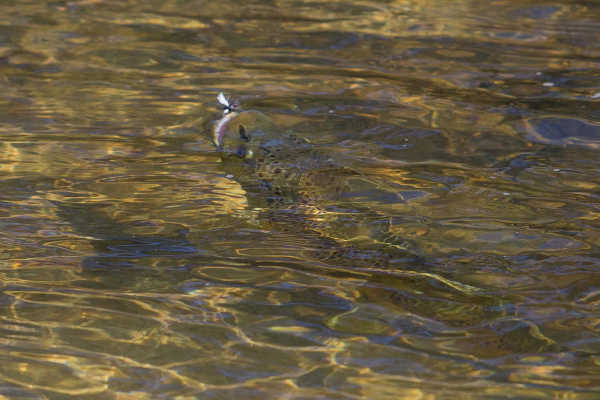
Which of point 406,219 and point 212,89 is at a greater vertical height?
point 212,89

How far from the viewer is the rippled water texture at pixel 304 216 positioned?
251 centimetres

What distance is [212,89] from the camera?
17.0 ft

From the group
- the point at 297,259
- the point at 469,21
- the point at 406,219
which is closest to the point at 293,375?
the point at 297,259

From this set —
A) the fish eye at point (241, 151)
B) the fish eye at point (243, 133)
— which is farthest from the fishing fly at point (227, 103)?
the fish eye at point (241, 151)

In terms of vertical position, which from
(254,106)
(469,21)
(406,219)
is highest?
(469,21)

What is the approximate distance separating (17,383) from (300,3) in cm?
556

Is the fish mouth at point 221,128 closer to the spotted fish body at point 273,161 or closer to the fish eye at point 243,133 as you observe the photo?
the spotted fish body at point 273,161

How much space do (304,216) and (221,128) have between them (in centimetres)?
121

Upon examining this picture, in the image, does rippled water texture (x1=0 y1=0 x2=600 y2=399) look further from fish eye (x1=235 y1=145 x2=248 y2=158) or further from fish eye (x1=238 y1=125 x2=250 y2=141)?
fish eye (x1=238 y1=125 x2=250 y2=141)

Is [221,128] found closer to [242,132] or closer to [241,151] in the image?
[242,132]

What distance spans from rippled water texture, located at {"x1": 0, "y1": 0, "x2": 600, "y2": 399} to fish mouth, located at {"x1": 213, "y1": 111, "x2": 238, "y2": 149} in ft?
0.21

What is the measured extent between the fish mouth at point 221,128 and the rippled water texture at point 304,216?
0.06 metres

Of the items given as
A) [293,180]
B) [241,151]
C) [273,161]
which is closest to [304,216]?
[293,180]

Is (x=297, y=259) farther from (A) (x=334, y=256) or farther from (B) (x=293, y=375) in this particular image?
(B) (x=293, y=375)
